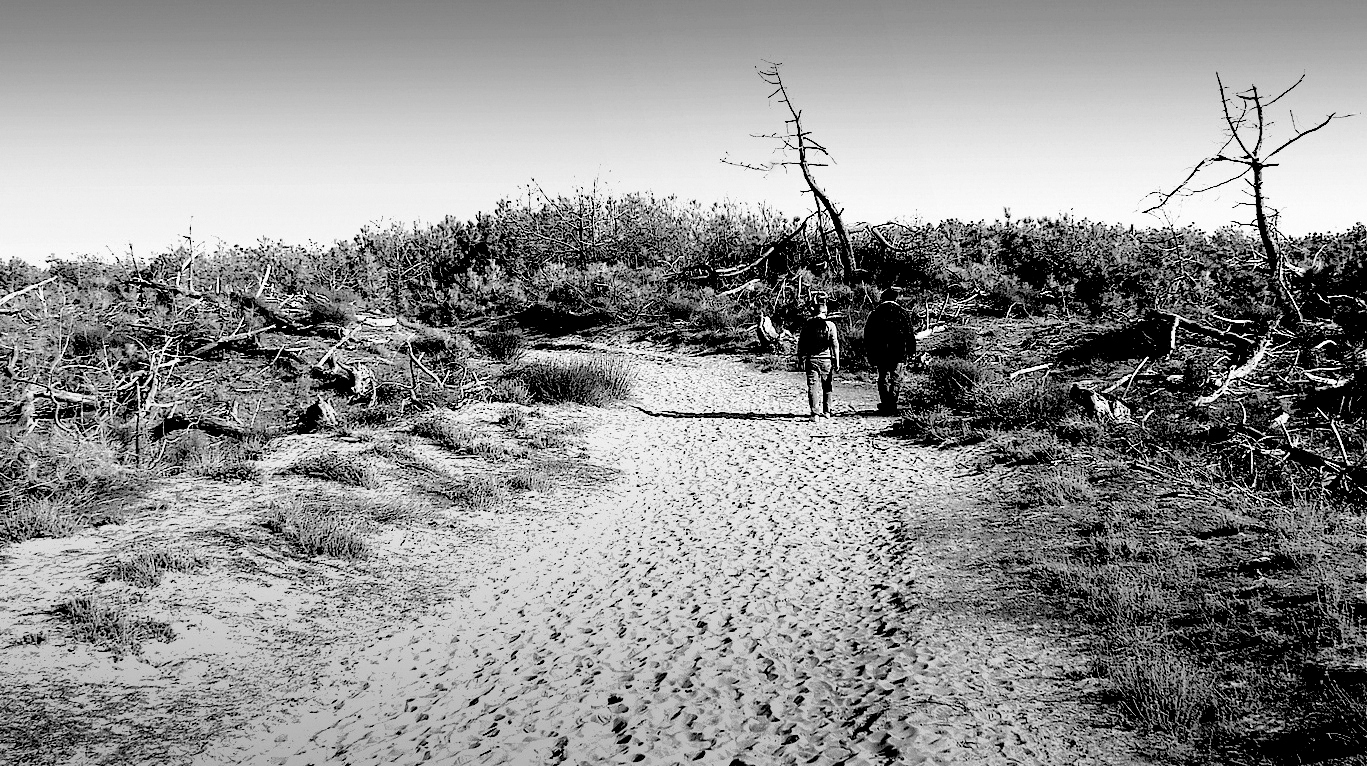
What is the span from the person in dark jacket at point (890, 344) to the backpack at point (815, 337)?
1.98 ft

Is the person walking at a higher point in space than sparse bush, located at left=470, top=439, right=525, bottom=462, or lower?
higher

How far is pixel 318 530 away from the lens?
22.8 ft

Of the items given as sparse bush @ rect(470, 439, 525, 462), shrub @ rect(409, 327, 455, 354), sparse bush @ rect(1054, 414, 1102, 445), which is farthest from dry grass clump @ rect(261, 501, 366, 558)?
shrub @ rect(409, 327, 455, 354)

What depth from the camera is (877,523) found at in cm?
742

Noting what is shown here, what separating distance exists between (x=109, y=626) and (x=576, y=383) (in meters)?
8.17

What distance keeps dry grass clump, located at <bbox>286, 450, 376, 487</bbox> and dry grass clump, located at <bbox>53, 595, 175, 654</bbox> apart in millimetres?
3159

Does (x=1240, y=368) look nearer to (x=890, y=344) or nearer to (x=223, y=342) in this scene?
(x=890, y=344)

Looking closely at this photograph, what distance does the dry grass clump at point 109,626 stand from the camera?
16.7 ft

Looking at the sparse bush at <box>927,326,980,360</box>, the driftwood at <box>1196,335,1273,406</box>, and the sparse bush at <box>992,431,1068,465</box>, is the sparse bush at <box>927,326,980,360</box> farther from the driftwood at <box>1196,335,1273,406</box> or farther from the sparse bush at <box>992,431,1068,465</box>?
the sparse bush at <box>992,431,1068,465</box>

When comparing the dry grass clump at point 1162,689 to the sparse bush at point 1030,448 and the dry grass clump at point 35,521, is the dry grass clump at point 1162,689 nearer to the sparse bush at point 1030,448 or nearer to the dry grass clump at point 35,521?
the sparse bush at point 1030,448

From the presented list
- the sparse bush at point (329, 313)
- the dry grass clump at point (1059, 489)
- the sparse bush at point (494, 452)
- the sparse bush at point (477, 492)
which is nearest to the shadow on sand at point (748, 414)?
the sparse bush at point (494, 452)

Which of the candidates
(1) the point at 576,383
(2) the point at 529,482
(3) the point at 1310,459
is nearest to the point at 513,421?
(1) the point at 576,383

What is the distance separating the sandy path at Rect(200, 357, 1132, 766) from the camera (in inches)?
157

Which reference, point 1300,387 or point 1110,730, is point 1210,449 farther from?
point 1110,730
